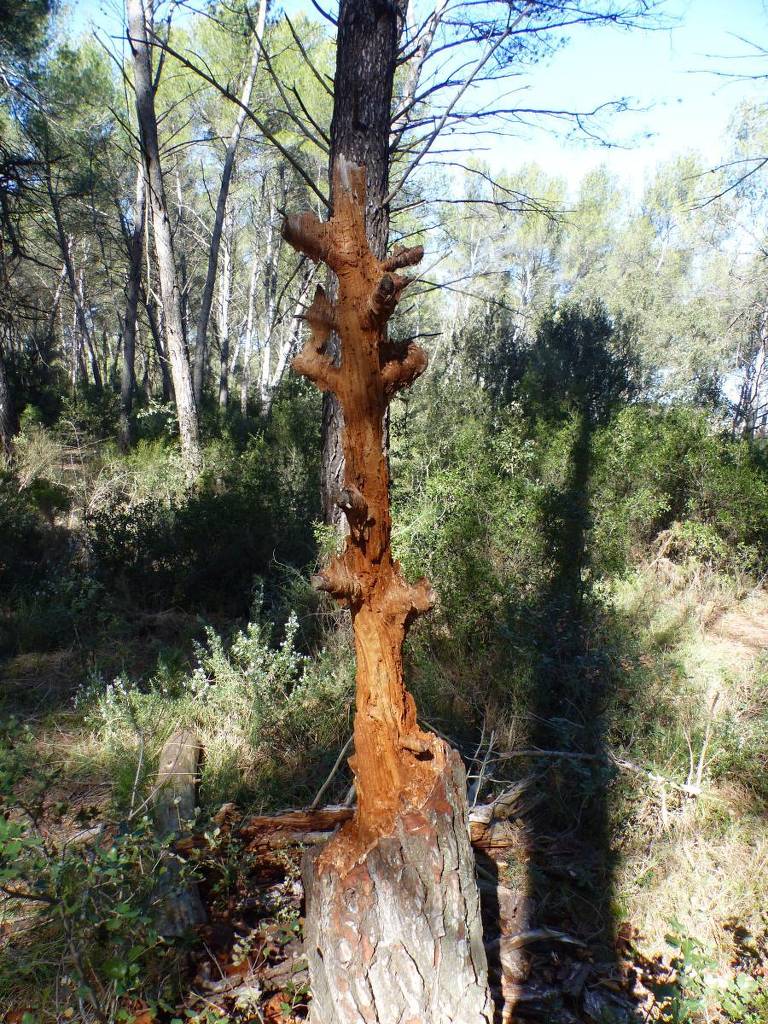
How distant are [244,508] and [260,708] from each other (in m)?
2.60

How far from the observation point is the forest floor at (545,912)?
1.88 m

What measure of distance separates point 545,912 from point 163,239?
28.4 feet

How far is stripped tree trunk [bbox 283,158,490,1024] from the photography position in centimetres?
143

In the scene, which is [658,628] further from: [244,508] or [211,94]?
[211,94]

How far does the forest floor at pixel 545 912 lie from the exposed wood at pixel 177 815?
9 centimetres

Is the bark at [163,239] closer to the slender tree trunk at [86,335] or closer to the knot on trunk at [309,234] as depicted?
the knot on trunk at [309,234]

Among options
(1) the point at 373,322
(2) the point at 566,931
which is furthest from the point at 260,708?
(1) the point at 373,322

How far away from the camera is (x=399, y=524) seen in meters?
4.65

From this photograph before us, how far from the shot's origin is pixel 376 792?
1.57 m

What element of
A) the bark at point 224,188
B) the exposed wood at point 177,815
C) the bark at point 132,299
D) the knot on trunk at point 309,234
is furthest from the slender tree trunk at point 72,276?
the knot on trunk at point 309,234

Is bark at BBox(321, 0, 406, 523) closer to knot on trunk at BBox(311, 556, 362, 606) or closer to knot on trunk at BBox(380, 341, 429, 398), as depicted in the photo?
knot on trunk at BBox(380, 341, 429, 398)

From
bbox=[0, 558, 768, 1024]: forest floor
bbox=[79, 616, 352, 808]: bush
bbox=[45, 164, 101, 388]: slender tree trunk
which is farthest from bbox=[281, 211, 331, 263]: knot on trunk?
bbox=[45, 164, 101, 388]: slender tree trunk

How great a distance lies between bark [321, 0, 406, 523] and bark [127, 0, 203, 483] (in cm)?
456

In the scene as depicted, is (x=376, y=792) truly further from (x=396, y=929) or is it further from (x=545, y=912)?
(x=545, y=912)
